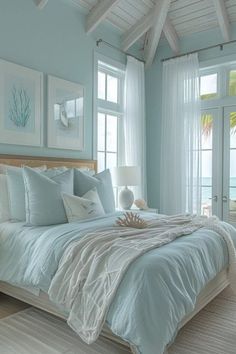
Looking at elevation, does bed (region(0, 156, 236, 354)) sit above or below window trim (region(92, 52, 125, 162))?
below

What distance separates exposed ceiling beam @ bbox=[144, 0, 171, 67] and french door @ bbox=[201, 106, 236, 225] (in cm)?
126

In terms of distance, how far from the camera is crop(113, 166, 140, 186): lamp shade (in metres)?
4.13

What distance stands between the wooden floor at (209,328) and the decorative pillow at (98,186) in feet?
3.97

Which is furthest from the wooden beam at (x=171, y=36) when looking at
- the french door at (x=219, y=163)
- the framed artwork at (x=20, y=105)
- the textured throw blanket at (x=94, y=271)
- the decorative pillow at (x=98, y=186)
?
the textured throw blanket at (x=94, y=271)

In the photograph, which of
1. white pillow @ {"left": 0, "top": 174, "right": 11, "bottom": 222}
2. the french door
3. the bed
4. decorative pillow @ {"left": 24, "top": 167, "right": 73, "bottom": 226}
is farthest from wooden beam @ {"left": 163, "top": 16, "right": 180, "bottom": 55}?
white pillow @ {"left": 0, "top": 174, "right": 11, "bottom": 222}

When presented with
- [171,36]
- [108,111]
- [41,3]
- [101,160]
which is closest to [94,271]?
[101,160]

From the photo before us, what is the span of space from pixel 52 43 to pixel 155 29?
1563mm

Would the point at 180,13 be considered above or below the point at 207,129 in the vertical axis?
above

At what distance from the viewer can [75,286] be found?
192 centimetres

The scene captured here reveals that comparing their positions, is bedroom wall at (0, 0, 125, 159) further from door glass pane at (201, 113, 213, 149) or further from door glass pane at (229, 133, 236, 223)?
door glass pane at (229, 133, 236, 223)

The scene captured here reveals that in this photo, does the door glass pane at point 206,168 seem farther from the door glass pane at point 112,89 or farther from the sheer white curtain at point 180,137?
the door glass pane at point 112,89

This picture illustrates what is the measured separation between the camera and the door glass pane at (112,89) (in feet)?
15.5

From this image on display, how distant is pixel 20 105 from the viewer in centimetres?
335

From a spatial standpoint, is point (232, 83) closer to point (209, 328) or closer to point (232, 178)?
point (232, 178)
